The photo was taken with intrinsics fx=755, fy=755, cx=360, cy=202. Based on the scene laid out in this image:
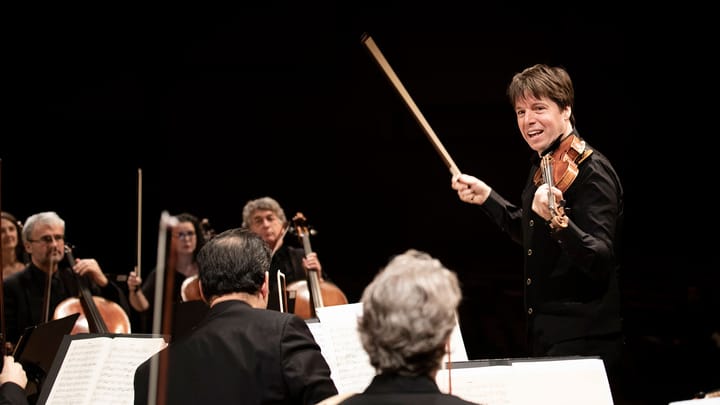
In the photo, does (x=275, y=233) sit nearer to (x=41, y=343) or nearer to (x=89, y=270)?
(x=89, y=270)

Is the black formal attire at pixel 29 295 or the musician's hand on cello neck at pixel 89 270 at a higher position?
the musician's hand on cello neck at pixel 89 270

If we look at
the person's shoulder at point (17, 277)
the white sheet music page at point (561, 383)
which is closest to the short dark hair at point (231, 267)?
the white sheet music page at point (561, 383)

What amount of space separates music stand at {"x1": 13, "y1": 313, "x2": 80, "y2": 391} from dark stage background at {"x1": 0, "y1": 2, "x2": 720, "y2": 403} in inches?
153

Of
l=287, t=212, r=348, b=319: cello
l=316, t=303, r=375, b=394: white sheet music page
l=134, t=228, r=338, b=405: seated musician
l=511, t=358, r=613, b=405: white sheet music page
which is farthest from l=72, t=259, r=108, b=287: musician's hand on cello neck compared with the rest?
l=511, t=358, r=613, b=405: white sheet music page

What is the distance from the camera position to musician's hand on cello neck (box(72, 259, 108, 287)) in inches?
170

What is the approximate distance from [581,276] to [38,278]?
326 cm

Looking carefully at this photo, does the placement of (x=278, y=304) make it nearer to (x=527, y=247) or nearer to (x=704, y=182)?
(x=527, y=247)

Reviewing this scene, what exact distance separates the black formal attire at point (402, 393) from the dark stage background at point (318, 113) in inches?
196

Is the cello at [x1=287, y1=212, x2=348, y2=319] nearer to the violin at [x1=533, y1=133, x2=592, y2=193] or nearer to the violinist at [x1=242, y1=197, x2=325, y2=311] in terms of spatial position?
the violinist at [x1=242, y1=197, x2=325, y2=311]

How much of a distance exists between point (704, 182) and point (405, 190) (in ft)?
8.84

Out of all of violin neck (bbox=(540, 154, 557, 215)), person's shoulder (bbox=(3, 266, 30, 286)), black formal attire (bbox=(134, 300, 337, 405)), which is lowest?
black formal attire (bbox=(134, 300, 337, 405))

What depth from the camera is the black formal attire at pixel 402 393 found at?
122cm

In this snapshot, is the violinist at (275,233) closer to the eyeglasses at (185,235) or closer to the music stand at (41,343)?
the eyeglasses at (185,235)

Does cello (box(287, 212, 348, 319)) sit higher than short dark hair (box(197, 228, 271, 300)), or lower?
lower
